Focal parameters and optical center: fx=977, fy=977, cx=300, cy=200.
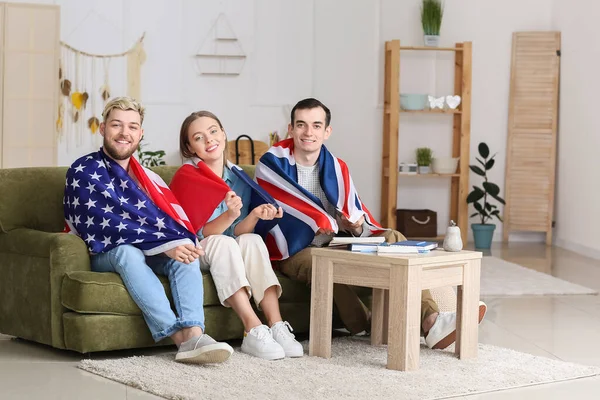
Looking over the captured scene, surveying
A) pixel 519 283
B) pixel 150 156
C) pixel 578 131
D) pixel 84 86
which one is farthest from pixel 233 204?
pixel 578 131

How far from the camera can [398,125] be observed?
25.0ft

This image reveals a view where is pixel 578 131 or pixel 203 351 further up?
pixel 578 131

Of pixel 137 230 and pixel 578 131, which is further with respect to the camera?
pixel 578 131

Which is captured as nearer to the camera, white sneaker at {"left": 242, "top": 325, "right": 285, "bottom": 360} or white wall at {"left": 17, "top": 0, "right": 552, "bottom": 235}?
white sneaker at {"left": 242, "top": 325, "right": 285, "bottom": 360}

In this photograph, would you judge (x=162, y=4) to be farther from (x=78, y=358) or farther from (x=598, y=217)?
(x=78, y=358)

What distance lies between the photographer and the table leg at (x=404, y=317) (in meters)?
3.39

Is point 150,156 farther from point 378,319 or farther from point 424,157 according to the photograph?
point 378,319

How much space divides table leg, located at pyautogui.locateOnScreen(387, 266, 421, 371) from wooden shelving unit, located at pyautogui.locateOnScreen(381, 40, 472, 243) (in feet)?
13.7

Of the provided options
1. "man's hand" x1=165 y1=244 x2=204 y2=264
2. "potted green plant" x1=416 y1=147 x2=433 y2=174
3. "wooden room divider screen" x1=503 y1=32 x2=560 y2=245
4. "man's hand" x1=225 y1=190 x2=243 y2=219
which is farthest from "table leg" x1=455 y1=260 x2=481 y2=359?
"wooden room divider screen" x1=503 y1=32 x2=560 y2=245

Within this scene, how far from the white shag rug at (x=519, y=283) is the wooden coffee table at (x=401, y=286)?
5.67ft

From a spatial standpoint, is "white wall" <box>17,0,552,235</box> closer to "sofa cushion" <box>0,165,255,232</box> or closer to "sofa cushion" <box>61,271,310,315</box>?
"sofa cushion" <box>0,165,255,232</box>

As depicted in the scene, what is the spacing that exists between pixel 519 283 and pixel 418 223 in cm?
191

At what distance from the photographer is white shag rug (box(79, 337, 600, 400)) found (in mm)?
3141

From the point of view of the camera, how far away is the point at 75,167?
378 cm
